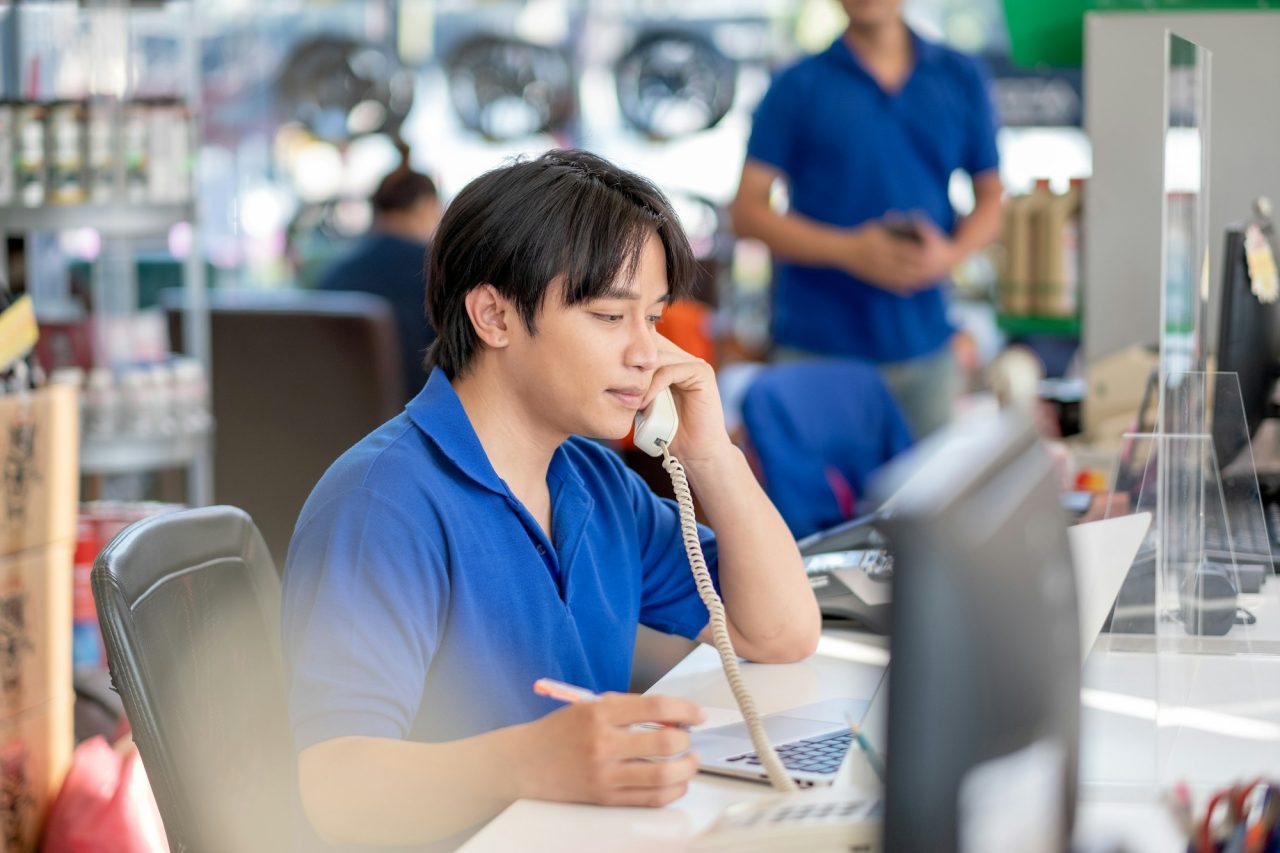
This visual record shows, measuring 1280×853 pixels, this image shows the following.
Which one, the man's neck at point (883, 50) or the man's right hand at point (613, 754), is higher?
the man's neck at point (883, 50)

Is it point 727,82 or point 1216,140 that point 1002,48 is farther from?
point 1216,140

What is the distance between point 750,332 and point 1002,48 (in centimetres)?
214

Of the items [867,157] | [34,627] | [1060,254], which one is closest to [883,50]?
[867,157]

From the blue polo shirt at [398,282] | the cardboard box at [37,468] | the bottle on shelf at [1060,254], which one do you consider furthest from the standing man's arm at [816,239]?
the cardboard box at [37,468]

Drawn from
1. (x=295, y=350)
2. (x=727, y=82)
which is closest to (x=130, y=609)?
(x=295, y=350)

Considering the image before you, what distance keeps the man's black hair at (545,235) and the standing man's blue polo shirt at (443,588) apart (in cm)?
11

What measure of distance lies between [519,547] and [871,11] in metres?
2.19

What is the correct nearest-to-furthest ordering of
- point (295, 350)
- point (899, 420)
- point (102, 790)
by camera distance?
1. point (102, 790)
2. point (899, 420)
3. point (295, 350)

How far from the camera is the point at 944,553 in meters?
0.72

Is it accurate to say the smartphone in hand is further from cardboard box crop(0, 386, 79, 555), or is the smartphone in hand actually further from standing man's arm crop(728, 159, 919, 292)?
cardboard box crop(0, 386, 79, 555)

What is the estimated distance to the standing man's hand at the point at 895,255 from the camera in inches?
125

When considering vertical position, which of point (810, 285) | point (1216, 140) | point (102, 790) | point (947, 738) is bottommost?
point (102, 790)

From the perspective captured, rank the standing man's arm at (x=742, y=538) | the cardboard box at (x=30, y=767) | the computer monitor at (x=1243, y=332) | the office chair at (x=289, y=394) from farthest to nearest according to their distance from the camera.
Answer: the office chair at (x=289, y=394), the cardboard box at (x=30, y=767), the computer monitor at (x=1243, y=332), the standing man's arm at (x=742, y=538)

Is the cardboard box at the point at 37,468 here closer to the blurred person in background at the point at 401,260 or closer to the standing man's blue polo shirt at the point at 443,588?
the standing man's blue polo shirt at the point at 443,588
